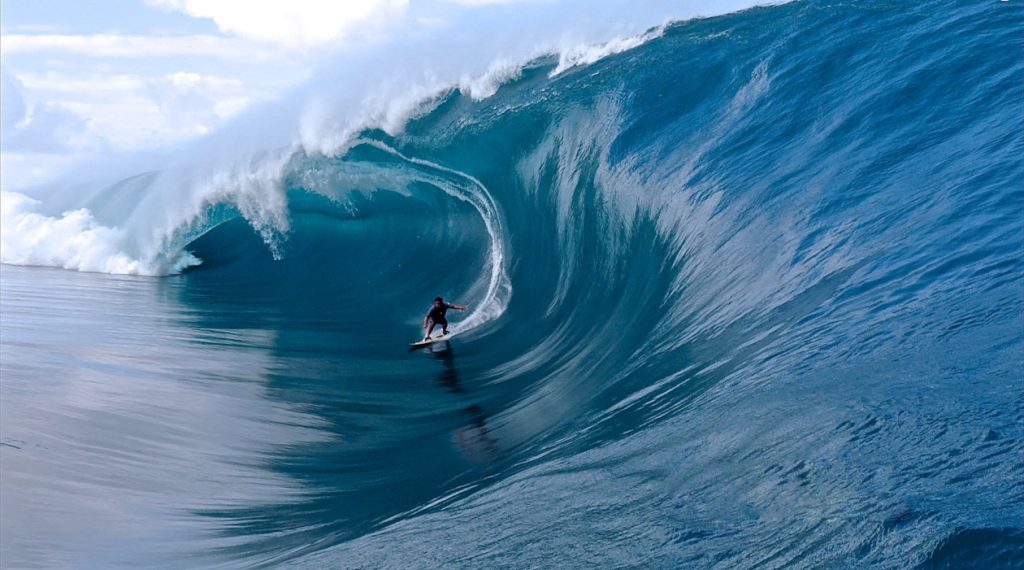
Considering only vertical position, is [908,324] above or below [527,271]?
below

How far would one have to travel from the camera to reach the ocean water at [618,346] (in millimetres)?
4586

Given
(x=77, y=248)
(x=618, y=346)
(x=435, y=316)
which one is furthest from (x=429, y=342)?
(x=77, y=248)

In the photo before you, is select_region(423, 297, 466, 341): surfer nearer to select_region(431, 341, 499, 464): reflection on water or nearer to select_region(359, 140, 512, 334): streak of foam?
select_region(359, 140, 512, 334): streak of foam

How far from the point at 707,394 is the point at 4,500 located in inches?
183

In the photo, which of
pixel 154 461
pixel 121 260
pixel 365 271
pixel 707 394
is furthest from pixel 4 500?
pixel 121 260

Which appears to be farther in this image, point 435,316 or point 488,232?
point 488,232

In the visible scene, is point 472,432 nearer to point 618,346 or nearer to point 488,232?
point 618,346

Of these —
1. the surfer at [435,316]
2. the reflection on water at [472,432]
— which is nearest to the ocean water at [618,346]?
the reflection on water at [472,432]

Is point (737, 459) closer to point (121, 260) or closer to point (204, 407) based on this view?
point (204, 407)

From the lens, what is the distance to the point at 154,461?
24.7 feet

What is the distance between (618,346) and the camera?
364 inches

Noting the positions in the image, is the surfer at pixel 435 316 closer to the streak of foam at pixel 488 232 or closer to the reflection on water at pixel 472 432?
the streak of foam at pixel 488 232

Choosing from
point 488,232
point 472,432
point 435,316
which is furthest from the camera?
point 488,232

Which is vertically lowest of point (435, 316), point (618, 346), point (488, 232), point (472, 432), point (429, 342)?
point (472, 432)
